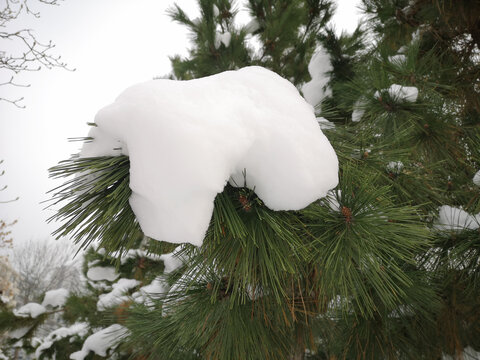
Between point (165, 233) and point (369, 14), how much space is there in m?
2.47

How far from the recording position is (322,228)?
2.24ft

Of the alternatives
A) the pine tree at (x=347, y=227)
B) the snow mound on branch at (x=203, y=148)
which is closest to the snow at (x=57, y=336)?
the pine tree at (x=347, y=227)

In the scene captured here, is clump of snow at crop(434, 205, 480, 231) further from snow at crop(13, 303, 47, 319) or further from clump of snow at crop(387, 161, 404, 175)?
snow at crop(13, 303, 47, 319)

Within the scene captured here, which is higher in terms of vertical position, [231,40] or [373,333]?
[231,40]

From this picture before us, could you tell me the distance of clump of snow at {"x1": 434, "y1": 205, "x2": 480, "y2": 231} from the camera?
950 mm

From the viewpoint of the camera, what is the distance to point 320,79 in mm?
2160

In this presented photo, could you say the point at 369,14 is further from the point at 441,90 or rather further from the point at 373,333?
the point at 373,333

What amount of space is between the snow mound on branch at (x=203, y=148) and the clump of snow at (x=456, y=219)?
0.69m

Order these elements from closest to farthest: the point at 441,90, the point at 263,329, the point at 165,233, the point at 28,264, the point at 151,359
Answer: the point at 165,233 → the point at 263,329 → the point at 151,359 → the point at 441,90 → the point at 28,264

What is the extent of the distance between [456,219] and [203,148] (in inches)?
41.7

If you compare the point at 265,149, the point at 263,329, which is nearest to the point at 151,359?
the point at 263,329

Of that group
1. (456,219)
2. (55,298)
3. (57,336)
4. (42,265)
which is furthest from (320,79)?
(42,265)

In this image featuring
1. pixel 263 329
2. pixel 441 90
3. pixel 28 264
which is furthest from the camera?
pixel 28 264

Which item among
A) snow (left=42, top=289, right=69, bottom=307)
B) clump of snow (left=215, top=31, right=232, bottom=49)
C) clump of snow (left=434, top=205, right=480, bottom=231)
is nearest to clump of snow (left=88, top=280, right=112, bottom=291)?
snow (left=42, top=289, right=69, bottom=307)
